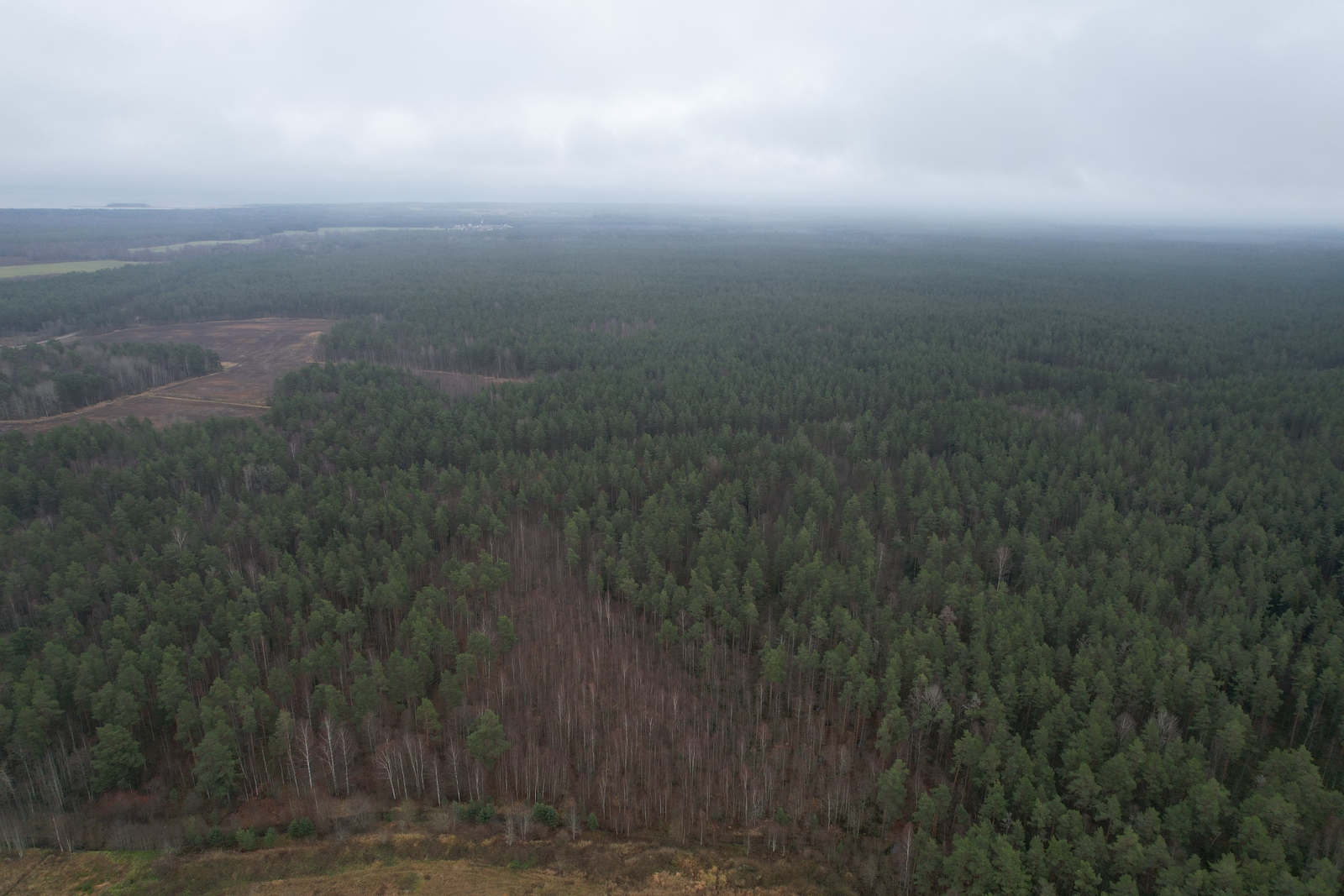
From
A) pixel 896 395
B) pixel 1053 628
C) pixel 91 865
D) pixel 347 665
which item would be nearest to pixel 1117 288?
pixel 896 395

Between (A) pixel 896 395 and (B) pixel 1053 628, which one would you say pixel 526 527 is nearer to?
(B) pixel 1053 628

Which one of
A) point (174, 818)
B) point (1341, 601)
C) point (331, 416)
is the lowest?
point (174, 818)

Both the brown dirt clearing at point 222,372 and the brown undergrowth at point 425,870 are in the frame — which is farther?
the brown dirt clearing at point 222,372

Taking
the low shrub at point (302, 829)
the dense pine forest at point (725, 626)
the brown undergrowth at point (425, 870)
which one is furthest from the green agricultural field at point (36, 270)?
the low shrub at point (302, 829)

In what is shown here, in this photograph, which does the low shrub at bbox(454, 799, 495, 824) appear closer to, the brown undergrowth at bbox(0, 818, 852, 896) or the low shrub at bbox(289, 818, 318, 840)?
the brown undergrowth at bbox(0, 818, 852, 896)

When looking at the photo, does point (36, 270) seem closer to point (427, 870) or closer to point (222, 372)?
point (222, 372)

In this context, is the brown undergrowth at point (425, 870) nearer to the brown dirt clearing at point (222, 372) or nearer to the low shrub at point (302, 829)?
the low shrub at point (302, 829)

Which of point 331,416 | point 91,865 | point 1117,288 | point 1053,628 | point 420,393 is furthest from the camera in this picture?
point 1117,288
